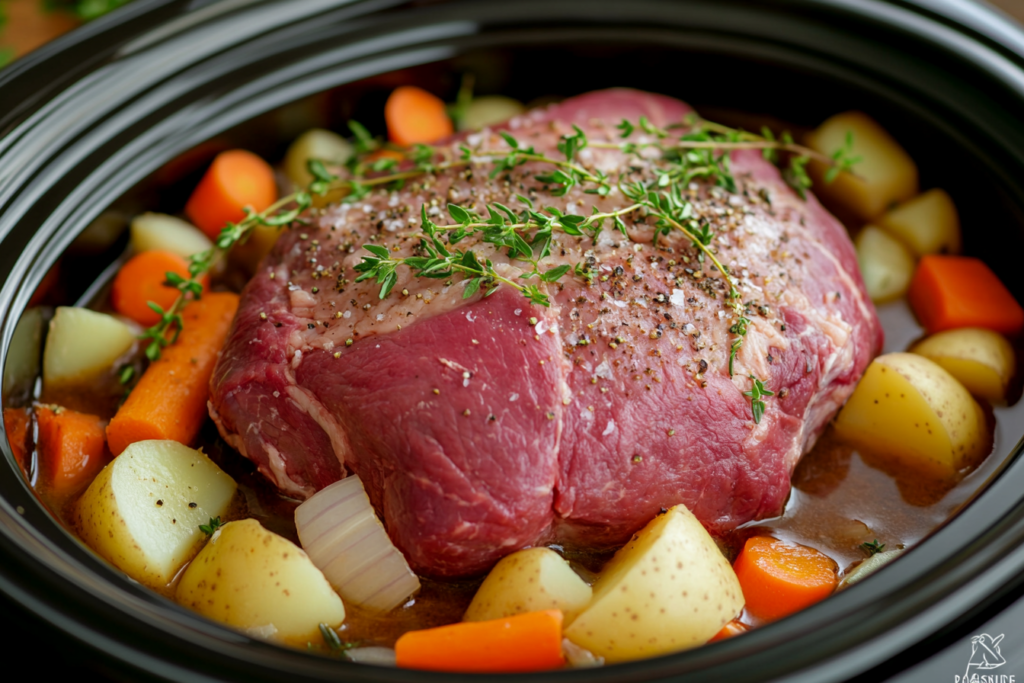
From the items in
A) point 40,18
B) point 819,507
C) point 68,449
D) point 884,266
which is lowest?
point 819,507

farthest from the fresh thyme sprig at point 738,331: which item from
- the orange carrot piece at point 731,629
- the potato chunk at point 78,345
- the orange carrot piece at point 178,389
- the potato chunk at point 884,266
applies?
the potato chunk at point 78,345

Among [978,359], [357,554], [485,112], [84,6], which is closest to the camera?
[357,554]

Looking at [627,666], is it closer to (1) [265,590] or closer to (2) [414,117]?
(1) [265,590]

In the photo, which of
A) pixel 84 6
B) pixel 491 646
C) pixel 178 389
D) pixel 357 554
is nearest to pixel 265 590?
pixel 357 554

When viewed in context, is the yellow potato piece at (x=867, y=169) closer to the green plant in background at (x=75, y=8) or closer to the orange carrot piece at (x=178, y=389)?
the orange carrot piece at (x=178, y=389)

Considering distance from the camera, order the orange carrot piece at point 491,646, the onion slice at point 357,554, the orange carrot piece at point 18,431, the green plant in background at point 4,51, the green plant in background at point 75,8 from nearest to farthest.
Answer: the orange carrot piece at point 491,646 < the onion slice at point 357,554 < the orange carrot piece at point 18,431 < the green plant in background at point 4,51 < the green plant in background at point 75,8

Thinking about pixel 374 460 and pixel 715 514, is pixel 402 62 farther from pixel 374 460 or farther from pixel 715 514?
pixel 715 514
